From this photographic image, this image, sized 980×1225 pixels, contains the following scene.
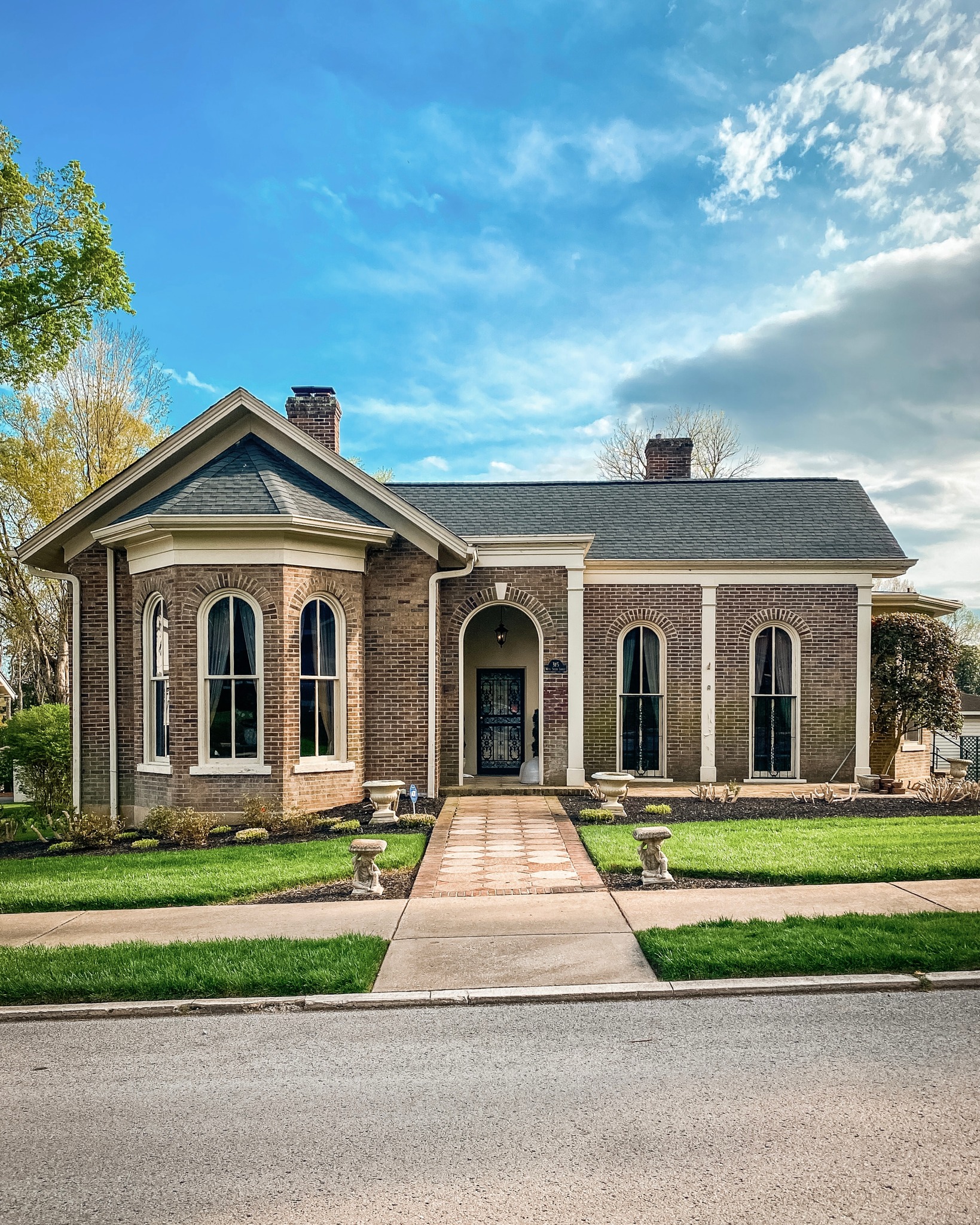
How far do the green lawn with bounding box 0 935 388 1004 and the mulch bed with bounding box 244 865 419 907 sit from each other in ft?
4.81

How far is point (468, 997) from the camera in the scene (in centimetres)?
539

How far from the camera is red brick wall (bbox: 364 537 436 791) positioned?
13.2 metres

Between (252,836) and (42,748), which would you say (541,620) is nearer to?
(252,836)

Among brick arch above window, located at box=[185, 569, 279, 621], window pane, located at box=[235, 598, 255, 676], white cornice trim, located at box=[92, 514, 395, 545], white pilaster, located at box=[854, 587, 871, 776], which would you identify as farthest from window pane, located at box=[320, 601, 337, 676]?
white pilaster, located at box=[854, 587, 871, 776]

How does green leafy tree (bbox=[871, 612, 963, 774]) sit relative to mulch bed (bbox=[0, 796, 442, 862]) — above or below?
above


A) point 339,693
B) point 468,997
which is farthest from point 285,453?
point 468,997

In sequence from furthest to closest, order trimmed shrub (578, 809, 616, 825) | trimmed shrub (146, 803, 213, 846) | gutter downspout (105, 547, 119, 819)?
gutter downspout (105, 547, 119, 819)
trimmed shrub (578, 809, 616, 825)
trimmed shrub (146, 803, 213, 846)

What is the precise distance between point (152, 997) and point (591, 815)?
7.22m

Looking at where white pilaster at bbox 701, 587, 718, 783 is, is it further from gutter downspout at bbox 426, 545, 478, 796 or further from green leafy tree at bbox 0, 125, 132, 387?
green leafy tree at bbox 0, 125, 132, 387

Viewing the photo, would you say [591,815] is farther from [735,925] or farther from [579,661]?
[735,925]

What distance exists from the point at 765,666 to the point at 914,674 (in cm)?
278

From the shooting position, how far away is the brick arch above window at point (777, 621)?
15.0 meters

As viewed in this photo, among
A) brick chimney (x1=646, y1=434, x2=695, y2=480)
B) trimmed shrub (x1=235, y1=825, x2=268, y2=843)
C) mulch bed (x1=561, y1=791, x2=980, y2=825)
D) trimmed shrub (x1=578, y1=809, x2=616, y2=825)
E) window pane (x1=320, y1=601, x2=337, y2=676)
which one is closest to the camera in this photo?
trimmed shrub (x1=235, y1=825, x2=268, y2=843)

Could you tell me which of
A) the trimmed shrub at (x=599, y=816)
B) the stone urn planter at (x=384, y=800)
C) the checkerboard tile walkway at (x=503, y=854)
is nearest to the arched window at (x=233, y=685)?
the stone urn planter at (x=384, y=800)
